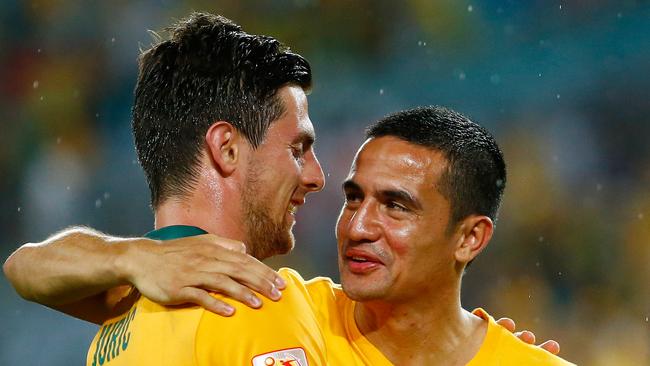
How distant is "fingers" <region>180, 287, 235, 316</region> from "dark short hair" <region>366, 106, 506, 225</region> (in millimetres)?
1147

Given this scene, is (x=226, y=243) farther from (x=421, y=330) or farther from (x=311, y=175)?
(x=421, y=330)

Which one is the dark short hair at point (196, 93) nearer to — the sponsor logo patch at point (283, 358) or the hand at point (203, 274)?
the hand at point (203, 274)

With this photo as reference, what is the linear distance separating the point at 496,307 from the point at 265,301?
15.3ft

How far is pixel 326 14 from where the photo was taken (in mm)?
7367

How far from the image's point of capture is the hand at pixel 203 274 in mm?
2043

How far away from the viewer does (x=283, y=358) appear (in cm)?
199

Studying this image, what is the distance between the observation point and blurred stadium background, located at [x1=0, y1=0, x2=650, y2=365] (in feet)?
21.4

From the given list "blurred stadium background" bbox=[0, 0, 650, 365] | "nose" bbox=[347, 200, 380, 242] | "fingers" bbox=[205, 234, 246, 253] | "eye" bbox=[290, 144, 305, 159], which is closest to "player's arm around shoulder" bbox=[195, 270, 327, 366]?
"fingers" bbox=[205, 234, 246, 253]

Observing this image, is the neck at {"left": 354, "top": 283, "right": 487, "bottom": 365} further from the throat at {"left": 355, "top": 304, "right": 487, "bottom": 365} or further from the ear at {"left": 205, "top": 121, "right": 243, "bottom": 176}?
the ear at {"left": 205, "top": 121, "right": 243, "bottom": 176}

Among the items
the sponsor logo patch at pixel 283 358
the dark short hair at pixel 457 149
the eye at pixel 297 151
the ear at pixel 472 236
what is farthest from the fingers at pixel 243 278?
the ear at pixel 472 236

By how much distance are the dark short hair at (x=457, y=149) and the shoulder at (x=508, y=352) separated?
16.3 inches

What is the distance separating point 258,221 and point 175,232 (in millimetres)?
281

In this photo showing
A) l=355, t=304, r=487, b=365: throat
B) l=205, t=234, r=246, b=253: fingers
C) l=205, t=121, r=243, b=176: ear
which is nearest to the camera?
l=205, t=234, r=246, b=253: fingers

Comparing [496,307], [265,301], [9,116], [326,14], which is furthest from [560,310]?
[265,301]
